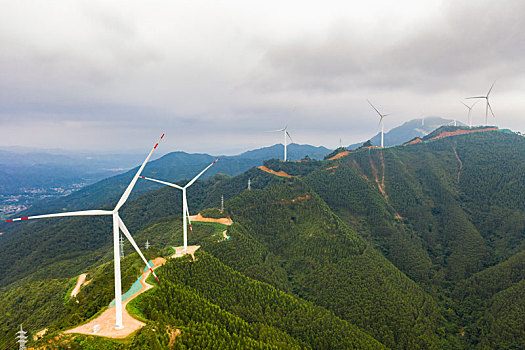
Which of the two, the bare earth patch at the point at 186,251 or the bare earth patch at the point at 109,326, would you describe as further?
the bare earth patch at the point at 186,251

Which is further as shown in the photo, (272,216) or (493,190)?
(493,190)

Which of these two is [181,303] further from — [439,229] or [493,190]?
[493,190]

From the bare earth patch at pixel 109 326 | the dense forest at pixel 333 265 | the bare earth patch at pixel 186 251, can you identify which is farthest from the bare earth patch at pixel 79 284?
the bare earth patch at pixel 109 326

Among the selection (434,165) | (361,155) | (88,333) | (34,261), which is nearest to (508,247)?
(434,165)

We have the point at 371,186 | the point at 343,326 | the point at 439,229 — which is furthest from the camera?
the point at 371,186

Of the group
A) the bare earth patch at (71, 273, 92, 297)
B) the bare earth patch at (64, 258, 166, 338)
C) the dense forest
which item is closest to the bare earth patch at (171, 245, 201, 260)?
the dense forest

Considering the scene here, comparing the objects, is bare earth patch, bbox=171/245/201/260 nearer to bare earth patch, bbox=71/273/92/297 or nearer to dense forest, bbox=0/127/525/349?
dense forest, bbox=0/127/525/349

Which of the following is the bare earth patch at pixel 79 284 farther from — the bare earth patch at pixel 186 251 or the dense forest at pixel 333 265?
the bare earth patch at pixel 186 251

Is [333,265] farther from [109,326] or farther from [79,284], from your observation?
[79,284]
